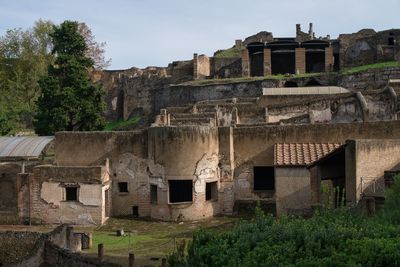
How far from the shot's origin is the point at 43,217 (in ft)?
74.3

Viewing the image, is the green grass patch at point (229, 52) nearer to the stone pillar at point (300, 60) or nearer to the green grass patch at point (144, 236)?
the stone pillar at point (300, 60)

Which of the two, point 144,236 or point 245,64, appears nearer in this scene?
point 144,236

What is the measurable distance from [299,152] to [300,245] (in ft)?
40.2

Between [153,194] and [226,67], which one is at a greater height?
[226,67]

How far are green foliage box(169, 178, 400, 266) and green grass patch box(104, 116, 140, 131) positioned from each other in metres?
32.6

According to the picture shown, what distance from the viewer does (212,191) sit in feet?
76.2

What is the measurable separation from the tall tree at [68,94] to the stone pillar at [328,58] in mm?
17164

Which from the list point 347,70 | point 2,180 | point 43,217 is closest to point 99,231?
point 43,217

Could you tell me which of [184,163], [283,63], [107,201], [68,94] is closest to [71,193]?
[107,201]

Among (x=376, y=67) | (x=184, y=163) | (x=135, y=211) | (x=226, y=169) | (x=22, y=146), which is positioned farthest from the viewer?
(x=376, y=67)

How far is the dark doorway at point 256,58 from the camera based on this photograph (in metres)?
46.7

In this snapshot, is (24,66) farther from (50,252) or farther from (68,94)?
(50,252)

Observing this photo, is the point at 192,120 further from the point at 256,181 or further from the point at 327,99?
the point at 327,99

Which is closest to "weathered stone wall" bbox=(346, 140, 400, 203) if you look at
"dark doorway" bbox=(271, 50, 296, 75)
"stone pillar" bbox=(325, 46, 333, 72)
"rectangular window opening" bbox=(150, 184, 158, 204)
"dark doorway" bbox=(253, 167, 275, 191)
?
"dark doorway" bbox=(253, 167, 275, 191)
